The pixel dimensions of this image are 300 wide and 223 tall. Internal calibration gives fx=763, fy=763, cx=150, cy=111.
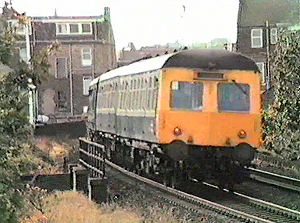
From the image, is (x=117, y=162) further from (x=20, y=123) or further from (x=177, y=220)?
(x=20, y=123)

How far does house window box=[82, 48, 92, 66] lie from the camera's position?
55875 millimetres

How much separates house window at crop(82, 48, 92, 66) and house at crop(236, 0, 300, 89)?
11165mm

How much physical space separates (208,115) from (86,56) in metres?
40.6

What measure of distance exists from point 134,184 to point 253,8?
1445 inches

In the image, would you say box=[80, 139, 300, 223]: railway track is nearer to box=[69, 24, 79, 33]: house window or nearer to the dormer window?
the dormer window

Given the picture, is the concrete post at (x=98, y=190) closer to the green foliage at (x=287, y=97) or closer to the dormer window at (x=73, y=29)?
the green foliage at (x=287, y=97)

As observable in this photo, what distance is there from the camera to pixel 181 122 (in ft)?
52.9

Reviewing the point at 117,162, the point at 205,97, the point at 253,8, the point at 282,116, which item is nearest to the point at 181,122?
the point at 205,97

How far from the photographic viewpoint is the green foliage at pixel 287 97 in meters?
21.3

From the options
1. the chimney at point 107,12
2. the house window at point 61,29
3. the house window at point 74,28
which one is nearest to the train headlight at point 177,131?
the house window at point 61,29

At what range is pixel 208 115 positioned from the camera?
53.1ft

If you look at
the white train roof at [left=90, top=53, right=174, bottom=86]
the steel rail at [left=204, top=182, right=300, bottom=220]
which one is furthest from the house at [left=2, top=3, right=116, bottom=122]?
the steel rail at [left=204, top=182, right=300, bottom=220]

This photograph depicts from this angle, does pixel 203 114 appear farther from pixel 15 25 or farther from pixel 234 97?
pixel 15 25

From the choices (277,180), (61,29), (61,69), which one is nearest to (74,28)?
(61,29)
